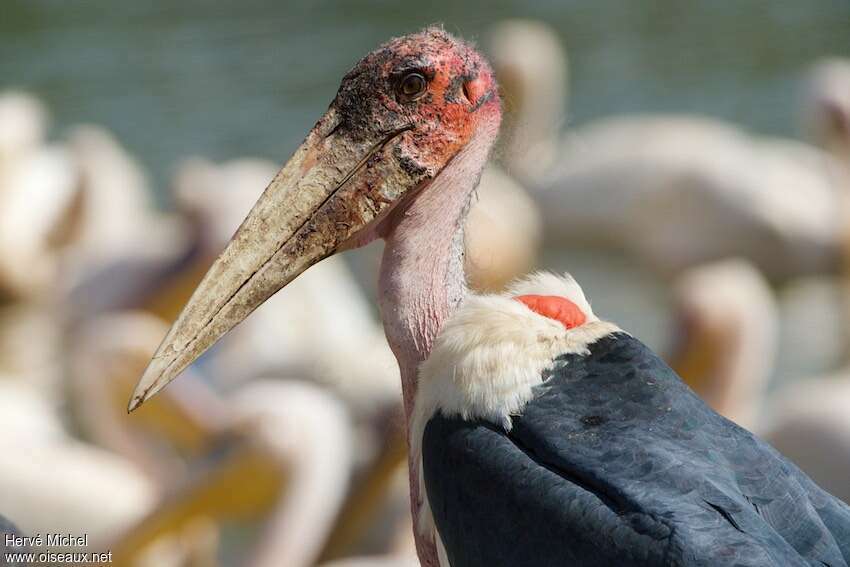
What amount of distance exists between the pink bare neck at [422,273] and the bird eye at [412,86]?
0.15 metres

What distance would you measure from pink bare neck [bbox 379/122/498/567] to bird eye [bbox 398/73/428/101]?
154 millimetres

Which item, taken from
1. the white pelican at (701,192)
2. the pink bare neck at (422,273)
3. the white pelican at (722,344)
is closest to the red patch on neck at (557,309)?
the pink bare neck at (422,273)

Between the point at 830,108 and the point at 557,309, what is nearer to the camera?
the point at 557,309

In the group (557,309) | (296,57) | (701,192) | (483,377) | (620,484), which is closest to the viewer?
(620,484)

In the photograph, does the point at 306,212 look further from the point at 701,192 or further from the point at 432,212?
the point at 701,192

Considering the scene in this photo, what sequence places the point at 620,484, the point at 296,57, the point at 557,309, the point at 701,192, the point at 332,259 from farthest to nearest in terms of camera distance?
the point at 296,57 → the point at 701,192 → the point at 332,259 → the point at 557,309 → the point at 620,484

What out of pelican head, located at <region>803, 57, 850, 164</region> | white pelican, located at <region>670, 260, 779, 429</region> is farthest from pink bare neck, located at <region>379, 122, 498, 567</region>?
pelican head, located at <region>803, 57, 850, 164</region>

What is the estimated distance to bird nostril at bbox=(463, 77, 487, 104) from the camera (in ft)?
9.53

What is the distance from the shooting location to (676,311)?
5.77m

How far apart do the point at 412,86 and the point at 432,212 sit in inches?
9.4

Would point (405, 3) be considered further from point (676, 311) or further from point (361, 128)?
point (361, 128)

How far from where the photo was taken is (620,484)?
2.42 metres

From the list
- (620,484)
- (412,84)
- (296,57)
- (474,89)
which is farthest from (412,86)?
(296,57)

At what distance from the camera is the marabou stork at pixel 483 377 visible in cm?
241
